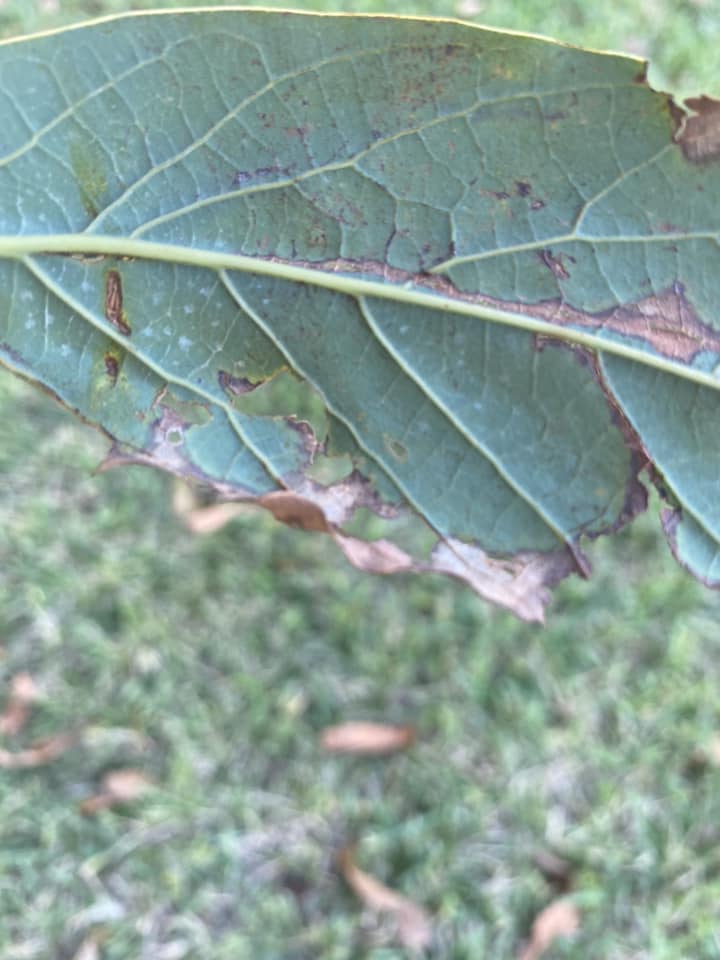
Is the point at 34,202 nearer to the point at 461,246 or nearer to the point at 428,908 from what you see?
the point at 461,246

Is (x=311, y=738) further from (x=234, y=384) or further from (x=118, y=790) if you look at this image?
(x=234, y=384)

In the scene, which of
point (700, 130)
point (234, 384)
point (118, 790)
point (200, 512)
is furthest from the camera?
point (200, 512)

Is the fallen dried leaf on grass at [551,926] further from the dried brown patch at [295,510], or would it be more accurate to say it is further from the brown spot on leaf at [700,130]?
the brown spot on leaf at [700,130]

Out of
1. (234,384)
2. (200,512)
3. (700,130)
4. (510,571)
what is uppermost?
(700,130)

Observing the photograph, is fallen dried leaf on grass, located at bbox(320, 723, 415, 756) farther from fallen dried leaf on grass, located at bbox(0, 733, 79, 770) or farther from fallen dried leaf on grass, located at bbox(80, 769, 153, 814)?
fallen dried leaf on grass, located at bbox(0, 733, 79, 770)

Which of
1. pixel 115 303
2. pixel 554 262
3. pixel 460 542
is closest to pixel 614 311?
pixel 554 262

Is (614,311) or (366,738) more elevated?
(614,311)

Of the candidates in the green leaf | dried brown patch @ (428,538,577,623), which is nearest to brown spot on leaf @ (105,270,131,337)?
the green leaf

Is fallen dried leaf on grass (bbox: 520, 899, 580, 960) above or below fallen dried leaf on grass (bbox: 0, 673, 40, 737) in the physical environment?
below
